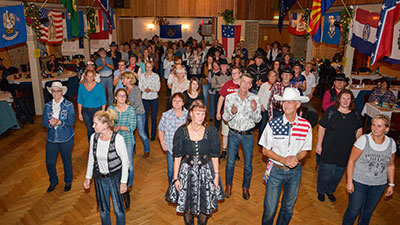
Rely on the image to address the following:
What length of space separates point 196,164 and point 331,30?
839cm

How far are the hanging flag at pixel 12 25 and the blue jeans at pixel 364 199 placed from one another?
8.30 meters

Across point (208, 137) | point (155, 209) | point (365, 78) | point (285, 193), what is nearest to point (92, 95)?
point (155, 209)

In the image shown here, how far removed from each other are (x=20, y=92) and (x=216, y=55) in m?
5.76

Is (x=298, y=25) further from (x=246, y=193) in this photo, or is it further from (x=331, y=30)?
(x=246, y=193)

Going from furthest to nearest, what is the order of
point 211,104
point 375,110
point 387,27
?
1. point 211,104
2. point 375,110
3. point 387,27

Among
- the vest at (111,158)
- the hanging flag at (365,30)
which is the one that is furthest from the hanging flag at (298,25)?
the vest at (111,158)

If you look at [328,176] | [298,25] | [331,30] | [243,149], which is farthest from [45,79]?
[298,25]

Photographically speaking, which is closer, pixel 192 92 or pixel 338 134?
pixel 338 134

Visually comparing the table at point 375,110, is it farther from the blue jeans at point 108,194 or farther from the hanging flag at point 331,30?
the blue jeans at point 108,194

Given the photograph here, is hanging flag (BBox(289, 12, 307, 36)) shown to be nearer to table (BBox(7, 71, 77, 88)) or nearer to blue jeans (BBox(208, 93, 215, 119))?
blue jeans (BBox(208, 93, 215, 119))

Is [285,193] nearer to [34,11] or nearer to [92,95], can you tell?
[92,95]

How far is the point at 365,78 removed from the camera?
35.7 feet

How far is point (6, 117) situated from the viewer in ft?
25.5

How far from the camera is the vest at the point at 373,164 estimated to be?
11.9ft
